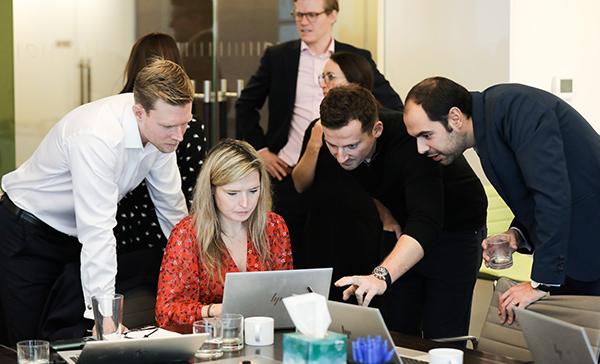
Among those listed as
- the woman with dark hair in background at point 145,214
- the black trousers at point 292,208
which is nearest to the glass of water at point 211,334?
the woman with dark hair in background at point 145,214

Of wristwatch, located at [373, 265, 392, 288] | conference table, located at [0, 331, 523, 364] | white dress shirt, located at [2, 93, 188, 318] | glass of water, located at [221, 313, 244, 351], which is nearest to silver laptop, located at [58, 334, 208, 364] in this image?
conference table, located at [0, 331, 523, 364]

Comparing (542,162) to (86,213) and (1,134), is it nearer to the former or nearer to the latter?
(86,213)

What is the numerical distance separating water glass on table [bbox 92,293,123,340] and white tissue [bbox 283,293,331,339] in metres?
0.58

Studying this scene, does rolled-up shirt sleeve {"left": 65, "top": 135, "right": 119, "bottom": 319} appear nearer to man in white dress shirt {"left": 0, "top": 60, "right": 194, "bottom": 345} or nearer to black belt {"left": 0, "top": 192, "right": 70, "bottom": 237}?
man in white dress shirt {"left": 0, "top": 60, "right": 194, "bottom": 345}

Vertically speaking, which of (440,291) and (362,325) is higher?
(362,325)

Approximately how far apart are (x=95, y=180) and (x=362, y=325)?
3.65 ft

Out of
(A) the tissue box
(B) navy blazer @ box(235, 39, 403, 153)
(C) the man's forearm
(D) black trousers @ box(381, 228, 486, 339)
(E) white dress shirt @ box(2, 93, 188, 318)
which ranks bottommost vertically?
(D) black trousers @ box(381, 228, 486, 339)

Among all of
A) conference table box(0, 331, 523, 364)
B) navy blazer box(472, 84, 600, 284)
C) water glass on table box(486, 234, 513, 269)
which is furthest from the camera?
water glass on table box(486, 234, 513, 269)

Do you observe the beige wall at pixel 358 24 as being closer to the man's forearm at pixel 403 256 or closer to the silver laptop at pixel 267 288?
the man's forearm at pixel 403 256

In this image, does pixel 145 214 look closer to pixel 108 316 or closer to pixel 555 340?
pixel 108 316

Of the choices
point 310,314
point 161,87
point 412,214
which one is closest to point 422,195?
point 412,214

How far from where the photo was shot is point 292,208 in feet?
16.1

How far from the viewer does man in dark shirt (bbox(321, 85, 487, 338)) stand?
139 inches

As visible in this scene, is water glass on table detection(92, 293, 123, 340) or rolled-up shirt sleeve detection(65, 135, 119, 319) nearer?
water glass on table detection(92, 293, 123, 340)
